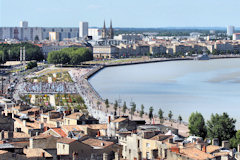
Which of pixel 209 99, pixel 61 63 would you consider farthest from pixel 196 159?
pixel 61 63

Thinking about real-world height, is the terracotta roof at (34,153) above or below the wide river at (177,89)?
above

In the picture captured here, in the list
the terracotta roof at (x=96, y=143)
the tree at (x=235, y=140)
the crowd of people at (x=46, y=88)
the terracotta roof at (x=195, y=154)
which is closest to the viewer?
the terracotta roof at (x=195, y=154)

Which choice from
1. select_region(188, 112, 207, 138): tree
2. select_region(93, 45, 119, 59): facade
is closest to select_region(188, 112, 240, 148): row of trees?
select_region(188, 112, 207, 138): tree

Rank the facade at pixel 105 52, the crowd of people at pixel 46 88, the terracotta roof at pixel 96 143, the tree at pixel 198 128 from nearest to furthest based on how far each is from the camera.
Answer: the terracotta roof at pixel 96 143, the tree at pixel 198 128, the crowd of people at pixel 46 88, the facade at pixel 105 52

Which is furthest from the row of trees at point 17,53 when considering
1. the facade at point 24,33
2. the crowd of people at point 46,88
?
the facade at point 24,33

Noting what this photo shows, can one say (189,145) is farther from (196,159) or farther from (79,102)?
(79,102)

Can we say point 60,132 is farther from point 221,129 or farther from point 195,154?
point 221,129

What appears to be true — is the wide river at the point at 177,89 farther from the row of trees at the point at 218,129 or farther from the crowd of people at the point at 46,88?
the row of trees at the point at 218,129
